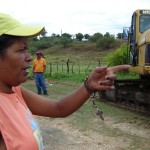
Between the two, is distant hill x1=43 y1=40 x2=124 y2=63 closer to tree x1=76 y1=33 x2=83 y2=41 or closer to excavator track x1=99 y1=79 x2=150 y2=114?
tree x1=76 y1=33 x2=83 y2=41

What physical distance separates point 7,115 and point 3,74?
0.25 meters

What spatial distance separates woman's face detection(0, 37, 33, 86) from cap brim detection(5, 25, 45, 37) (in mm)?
56

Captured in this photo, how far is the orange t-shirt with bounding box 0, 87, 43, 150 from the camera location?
186cm

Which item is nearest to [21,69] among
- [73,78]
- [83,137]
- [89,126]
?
[83,137]

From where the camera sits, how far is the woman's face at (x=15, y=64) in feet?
6.65

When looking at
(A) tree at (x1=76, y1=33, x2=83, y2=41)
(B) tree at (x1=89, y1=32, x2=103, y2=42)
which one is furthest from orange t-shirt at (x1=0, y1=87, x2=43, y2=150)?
(A) tree at (x1=76, y1=33, x2=83, y2=41)

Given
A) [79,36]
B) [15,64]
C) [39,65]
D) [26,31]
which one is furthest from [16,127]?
[79,36]

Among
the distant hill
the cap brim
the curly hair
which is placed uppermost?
the cap brim

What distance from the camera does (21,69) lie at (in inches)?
81.5

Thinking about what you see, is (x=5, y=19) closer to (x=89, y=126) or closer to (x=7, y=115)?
(x=7, y=115)

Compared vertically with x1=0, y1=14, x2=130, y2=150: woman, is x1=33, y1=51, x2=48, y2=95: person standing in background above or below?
below

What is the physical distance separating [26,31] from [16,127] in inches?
19.5

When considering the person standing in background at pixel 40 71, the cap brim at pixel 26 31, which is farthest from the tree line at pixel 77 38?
the cap brim at pixel 26 31

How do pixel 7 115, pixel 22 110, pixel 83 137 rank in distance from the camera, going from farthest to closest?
pixel 83 137
pixel 22 110
pixel 7 115
